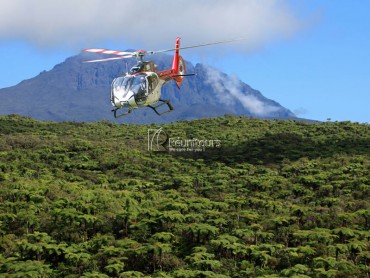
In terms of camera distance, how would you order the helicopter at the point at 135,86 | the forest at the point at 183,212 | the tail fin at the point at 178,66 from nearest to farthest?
the forest at the point at 183,212
the helicopter at the point at 135,86
the tail fin at the point at 178,66

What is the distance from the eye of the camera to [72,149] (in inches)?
2287

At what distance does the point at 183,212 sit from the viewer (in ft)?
107

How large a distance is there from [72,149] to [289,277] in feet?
129

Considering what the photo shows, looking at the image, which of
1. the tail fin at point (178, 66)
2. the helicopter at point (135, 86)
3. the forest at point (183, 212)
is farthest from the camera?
the tail fin at point (178, 66)

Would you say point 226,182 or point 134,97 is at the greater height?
point 134,97

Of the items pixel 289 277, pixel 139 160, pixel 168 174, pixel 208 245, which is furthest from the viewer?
pixel 139 160

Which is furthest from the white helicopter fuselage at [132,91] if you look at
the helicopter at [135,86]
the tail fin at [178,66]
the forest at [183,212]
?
the forest at [183,212]

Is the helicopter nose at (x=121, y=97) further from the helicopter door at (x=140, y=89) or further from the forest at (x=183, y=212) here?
the forest at (x=183, y=212)

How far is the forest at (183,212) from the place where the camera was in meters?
25.3

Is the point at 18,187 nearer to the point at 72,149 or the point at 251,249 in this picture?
the point at 251,249

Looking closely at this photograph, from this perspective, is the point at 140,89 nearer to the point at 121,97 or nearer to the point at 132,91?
the point at 132,91

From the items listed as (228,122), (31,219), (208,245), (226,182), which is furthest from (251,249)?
(228,122)

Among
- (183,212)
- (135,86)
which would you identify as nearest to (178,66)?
(135,86)

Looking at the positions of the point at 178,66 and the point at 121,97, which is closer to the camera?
the point at 121,97
